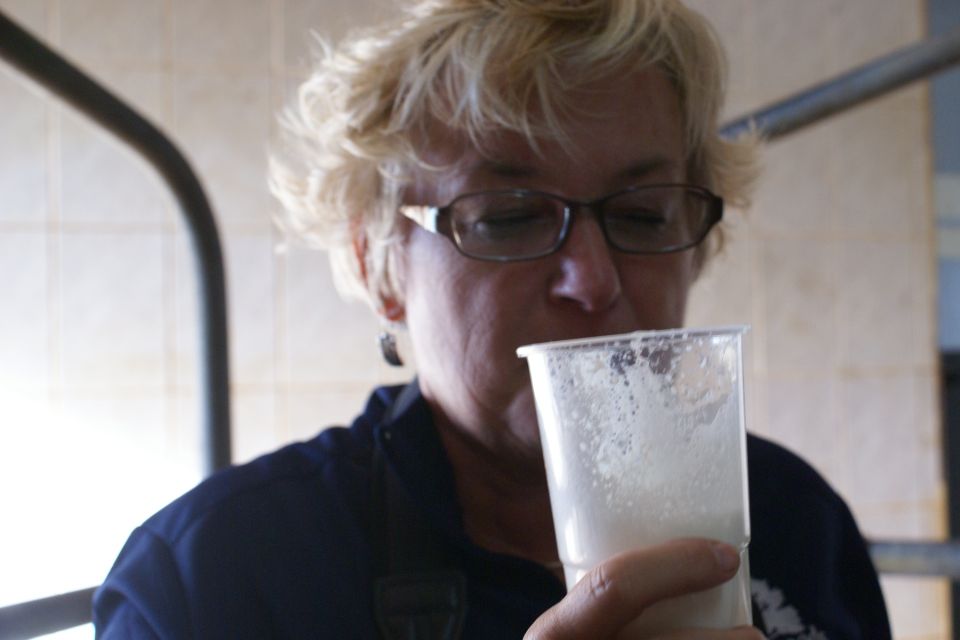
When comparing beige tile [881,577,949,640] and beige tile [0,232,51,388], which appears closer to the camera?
beige tile [0,232,51,388]

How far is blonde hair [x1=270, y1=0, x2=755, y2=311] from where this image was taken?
919mm

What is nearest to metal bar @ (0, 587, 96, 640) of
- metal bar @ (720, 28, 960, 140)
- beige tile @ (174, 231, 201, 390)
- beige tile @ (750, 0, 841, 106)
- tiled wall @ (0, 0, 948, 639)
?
metal bar @ (720, 28, 960, 140)

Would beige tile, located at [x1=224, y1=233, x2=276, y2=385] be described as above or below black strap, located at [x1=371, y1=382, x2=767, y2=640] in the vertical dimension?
above

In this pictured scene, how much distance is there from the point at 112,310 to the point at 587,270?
1.83 metres

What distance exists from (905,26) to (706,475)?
9.71 ft

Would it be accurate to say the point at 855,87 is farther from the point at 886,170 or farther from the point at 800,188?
→ the point at 886,170

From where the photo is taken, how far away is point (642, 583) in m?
0.53

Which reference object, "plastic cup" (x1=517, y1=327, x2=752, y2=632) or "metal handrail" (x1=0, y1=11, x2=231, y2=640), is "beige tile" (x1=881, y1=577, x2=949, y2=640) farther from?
"plastic cup" (x1=517, y1=327, x2=752, y2=632)

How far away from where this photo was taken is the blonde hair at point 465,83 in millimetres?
919

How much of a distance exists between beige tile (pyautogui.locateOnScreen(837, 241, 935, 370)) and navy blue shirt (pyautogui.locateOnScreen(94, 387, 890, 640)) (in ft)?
6.99

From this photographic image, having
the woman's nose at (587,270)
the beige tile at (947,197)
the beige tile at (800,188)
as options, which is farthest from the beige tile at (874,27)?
the woman's nose at (587,270)

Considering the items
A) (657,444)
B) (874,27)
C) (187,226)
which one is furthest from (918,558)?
(874,27)

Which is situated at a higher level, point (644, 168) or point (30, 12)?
point (30, 12)

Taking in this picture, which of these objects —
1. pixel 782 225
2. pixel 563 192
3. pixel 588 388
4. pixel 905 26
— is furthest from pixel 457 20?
pixel 905 26
